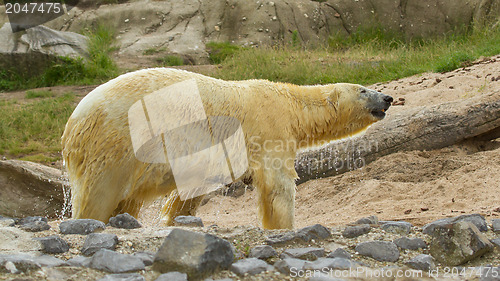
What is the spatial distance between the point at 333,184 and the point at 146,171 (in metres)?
3.02

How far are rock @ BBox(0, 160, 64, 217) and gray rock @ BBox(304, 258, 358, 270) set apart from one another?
4.39 metres

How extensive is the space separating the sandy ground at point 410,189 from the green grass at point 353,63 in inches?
94.5

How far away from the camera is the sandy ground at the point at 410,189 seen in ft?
15.2

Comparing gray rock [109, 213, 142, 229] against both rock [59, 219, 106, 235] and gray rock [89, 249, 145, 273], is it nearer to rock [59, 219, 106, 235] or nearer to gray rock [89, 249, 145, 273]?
rock [59, 219, 106, 235]

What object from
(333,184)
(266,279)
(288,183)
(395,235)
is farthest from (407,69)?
(266,279)

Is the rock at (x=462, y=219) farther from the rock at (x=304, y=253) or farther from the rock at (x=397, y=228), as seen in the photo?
the rock at (x=304, y=253)

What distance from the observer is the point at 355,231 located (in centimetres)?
321

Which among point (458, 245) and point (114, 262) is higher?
point (114, 262)

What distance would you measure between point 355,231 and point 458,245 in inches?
24.4

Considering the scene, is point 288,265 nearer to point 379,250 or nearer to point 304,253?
point 304,253

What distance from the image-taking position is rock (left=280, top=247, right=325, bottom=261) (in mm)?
2795

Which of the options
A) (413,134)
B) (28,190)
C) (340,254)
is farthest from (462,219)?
(28,190)

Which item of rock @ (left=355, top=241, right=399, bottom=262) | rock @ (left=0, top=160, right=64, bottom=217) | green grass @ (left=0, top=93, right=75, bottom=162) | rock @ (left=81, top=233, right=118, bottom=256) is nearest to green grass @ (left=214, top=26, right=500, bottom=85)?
green grass @ (left=0, top=93, right=75, bottom=162)

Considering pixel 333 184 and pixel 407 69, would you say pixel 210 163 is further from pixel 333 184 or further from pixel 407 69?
pixel 407 69
